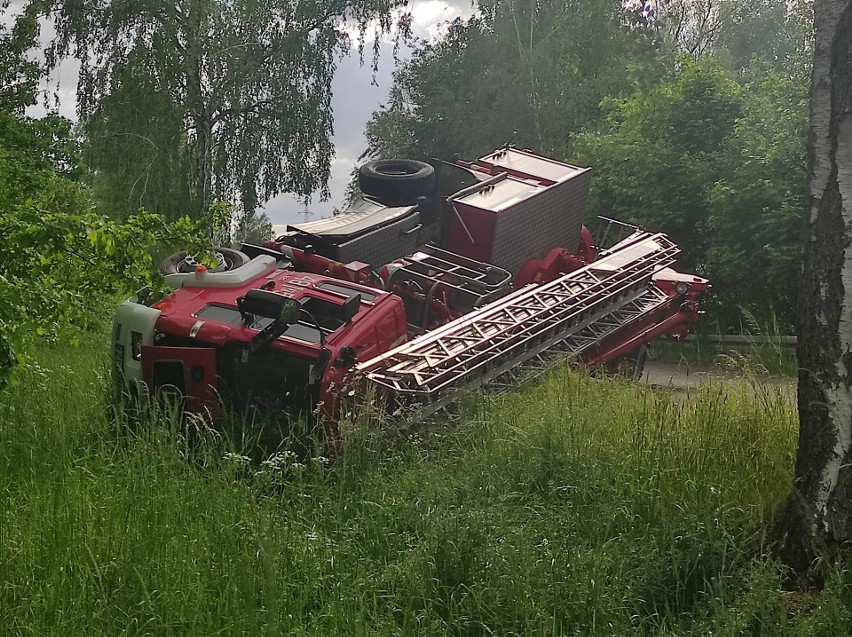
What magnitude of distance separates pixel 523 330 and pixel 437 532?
3752 mm

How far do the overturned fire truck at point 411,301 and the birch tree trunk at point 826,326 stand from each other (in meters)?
2.97

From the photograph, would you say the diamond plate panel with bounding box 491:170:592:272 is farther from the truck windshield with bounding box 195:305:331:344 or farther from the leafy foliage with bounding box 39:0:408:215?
the leafy foliage with bounding box 39:0:408:215

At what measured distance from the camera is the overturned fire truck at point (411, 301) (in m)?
6.58

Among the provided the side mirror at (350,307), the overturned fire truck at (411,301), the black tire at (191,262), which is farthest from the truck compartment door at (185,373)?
the black tire at (191,262)

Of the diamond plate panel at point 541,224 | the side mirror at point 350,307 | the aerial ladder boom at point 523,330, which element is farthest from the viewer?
the diamond plate panel at point 541,224

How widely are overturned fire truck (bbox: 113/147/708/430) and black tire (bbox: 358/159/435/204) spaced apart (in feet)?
0.05

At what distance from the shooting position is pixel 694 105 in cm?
1673

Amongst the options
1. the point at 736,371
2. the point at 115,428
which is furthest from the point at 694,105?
the point at 115,428

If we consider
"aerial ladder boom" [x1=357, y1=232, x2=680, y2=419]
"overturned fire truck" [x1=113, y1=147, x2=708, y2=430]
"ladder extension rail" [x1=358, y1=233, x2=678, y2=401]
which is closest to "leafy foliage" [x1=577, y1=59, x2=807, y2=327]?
"overturned fire truck" [x1=113, y1=147, x2=708, y2=430]

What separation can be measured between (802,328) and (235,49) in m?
18.9

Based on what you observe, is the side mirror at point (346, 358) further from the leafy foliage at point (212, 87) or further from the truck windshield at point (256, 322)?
the leafy foliage at point (212, 87)

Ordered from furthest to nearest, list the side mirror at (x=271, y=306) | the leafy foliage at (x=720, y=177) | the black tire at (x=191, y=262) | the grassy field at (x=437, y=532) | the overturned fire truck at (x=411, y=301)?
1. the leafy foliage at (x=720, y=177)
2. the black tire at (x=191, y=262)
3. the overturned fire truck at (x=411, y=301)
4. the side mirror at (x=271, y=306)
5. the grassy field at (x=437, y=532)

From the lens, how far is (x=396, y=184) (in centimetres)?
1037

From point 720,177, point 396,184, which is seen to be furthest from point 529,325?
point 720,177
